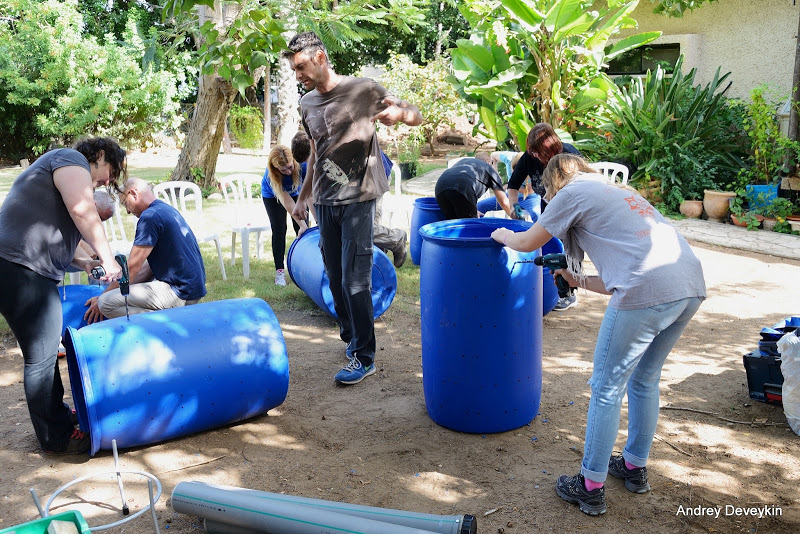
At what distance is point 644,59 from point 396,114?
10719 millimetres

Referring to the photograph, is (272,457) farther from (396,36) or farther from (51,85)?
(396,36)

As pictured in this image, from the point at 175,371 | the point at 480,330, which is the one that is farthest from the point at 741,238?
the point at 175,371

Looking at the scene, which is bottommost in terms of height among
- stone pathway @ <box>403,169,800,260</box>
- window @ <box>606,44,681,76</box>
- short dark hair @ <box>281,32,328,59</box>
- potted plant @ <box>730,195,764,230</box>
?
stone pathway @ <box>403,169,800,260</box>

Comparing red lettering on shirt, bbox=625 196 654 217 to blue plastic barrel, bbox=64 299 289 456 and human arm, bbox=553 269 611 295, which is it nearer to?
human arm, bbox=553 269 611 295

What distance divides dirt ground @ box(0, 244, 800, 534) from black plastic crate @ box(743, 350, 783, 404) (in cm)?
9

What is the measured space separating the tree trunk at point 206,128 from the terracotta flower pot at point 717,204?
7.56 meters

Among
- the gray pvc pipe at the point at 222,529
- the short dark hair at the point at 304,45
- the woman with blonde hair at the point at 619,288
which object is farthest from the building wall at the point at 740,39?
the gray pvc pipe at the point at 222,529

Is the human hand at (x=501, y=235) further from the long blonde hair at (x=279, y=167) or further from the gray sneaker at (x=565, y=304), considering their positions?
the long blonde hair at (x=279, y=167)

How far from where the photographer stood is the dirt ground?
3.15 m

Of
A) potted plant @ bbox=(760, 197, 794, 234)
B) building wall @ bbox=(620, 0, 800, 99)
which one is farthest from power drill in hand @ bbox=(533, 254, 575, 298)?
building wall @ bbox=(620, 0, 800, 99)

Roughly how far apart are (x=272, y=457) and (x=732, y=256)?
634 centimetres

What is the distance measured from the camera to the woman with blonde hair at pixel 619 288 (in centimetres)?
285

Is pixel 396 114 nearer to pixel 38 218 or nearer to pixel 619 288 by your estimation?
pixel 619 288

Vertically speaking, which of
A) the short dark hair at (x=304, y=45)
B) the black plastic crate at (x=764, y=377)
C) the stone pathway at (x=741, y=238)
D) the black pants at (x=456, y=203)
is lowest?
the black plastic crate at (x=764, y=377)
